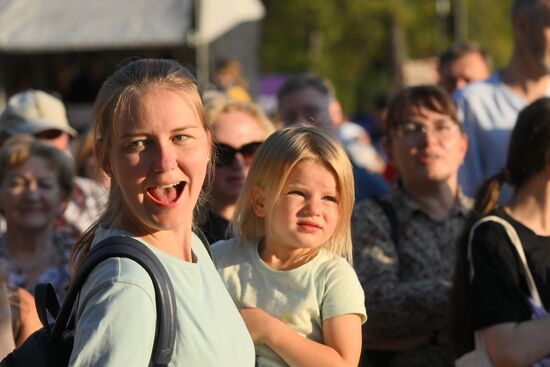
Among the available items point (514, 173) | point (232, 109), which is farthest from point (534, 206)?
point (232, 109)

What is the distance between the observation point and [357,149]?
9.93 m

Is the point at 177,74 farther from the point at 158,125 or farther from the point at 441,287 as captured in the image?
the point at 441,287

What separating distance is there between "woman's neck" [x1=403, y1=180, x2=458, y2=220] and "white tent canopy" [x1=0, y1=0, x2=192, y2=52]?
255 inches

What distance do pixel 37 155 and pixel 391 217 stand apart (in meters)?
1.97

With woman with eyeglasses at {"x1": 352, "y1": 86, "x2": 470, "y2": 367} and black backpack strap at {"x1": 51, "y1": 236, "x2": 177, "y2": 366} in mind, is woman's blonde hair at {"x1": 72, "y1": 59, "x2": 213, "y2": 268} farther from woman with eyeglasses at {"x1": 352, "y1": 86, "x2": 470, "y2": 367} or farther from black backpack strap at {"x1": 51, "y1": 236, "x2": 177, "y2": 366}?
woman with eyeglasses at {"x1": 352, "y1": 86, "x2": 470, "y2": 367}

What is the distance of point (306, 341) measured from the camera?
3.16 metres

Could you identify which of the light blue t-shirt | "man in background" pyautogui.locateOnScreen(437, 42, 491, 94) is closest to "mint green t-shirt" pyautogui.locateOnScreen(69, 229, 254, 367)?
the light blue t-shirt

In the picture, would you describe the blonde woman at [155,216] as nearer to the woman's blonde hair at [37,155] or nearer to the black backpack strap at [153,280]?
the black backpack strap at [153,280]

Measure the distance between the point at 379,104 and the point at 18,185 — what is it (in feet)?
28.4

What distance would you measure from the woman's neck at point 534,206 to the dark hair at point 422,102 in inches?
33.2

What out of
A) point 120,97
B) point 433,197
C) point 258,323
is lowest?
point 433,197

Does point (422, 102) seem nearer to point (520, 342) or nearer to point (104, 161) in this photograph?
point (520, 342)

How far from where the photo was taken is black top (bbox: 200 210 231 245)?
4.38 m

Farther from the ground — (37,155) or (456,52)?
(456,52)
